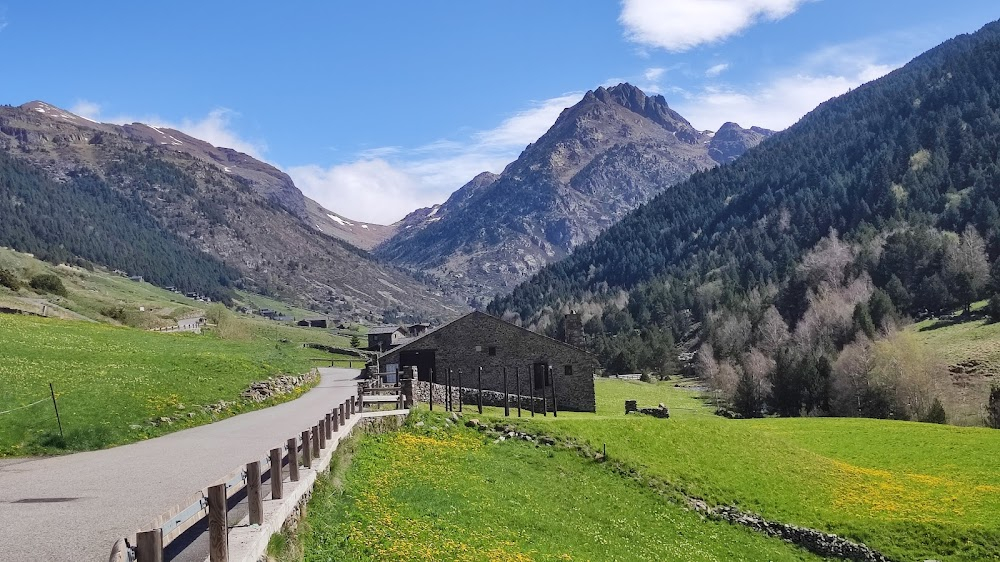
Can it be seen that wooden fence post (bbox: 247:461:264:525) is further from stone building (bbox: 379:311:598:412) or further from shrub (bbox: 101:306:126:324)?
shrub (bbox: 101:306:126:324)

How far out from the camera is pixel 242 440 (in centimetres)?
2698

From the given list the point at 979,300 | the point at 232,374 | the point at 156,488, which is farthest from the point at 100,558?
the point at 979,300

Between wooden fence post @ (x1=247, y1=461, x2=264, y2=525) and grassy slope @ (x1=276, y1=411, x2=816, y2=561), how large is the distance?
2565mm

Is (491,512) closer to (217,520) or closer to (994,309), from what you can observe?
(217,520)

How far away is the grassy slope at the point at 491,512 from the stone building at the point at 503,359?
2855cm

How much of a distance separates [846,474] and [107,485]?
123 ft

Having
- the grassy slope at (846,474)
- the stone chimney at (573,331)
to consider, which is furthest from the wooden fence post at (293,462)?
the stone chimney at (573,331)

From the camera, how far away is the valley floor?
19.8 m

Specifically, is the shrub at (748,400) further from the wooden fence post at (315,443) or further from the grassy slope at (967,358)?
the wooden fence post at (315,443)

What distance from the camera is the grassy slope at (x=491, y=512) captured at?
18.0m

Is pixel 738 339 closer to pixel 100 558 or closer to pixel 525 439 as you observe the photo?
pixel 525 439

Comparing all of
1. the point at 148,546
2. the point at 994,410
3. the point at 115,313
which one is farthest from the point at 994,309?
the point at 115,313

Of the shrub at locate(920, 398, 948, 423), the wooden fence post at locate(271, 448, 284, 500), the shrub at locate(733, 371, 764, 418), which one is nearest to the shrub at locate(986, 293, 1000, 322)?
the shrub at locate(733, 371, 764, 418)

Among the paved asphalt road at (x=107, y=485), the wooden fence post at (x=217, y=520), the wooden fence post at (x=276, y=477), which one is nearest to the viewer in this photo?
the wooden fence post at (x=217, y=520)
